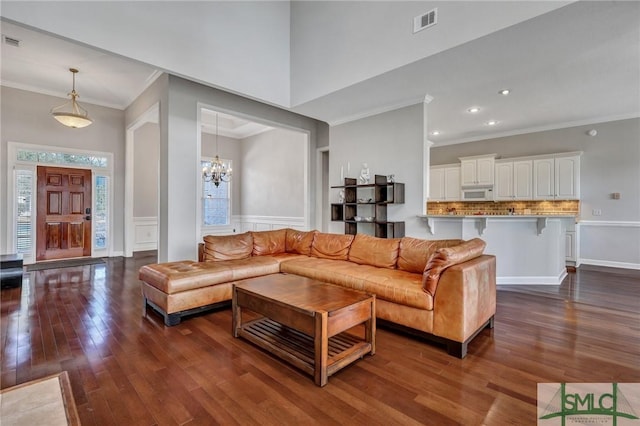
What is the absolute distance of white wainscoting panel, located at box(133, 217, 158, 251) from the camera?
23.9 ft

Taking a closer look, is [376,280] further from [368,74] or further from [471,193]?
[471,193]

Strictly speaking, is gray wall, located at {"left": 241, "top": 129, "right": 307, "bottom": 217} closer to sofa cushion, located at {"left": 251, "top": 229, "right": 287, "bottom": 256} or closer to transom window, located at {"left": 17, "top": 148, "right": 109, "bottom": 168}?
sofa cushion, located at {"left": 251, "top": 229, "right": 287, "bottom": 256}

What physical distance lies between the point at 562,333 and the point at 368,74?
3589 mm

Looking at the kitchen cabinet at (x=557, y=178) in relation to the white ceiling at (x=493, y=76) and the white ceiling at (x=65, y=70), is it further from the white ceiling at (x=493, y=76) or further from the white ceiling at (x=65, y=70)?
the white ceiling at (x=65, y=70)

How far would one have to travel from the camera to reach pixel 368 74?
13.3 feet

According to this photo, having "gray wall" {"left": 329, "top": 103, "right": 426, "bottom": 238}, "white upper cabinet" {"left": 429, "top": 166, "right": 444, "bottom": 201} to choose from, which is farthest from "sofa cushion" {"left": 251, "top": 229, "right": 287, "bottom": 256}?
"white upper cabinet" {"left": 429, "top": 166, "right": 444, "bottom": 201}

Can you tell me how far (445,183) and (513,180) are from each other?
156cm

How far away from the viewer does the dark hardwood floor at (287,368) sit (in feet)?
5.74

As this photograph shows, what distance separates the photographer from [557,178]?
6398 mm

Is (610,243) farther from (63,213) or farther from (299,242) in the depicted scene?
(63,213)

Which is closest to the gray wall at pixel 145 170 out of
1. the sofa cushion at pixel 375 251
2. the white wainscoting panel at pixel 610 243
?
the sofa cushion at pixel 375 251

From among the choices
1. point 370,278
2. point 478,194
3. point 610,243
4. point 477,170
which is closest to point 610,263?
point 610,243

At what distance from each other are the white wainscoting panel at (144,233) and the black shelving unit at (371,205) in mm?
4765

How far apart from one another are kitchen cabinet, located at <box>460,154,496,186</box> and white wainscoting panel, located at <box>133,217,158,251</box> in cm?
779
